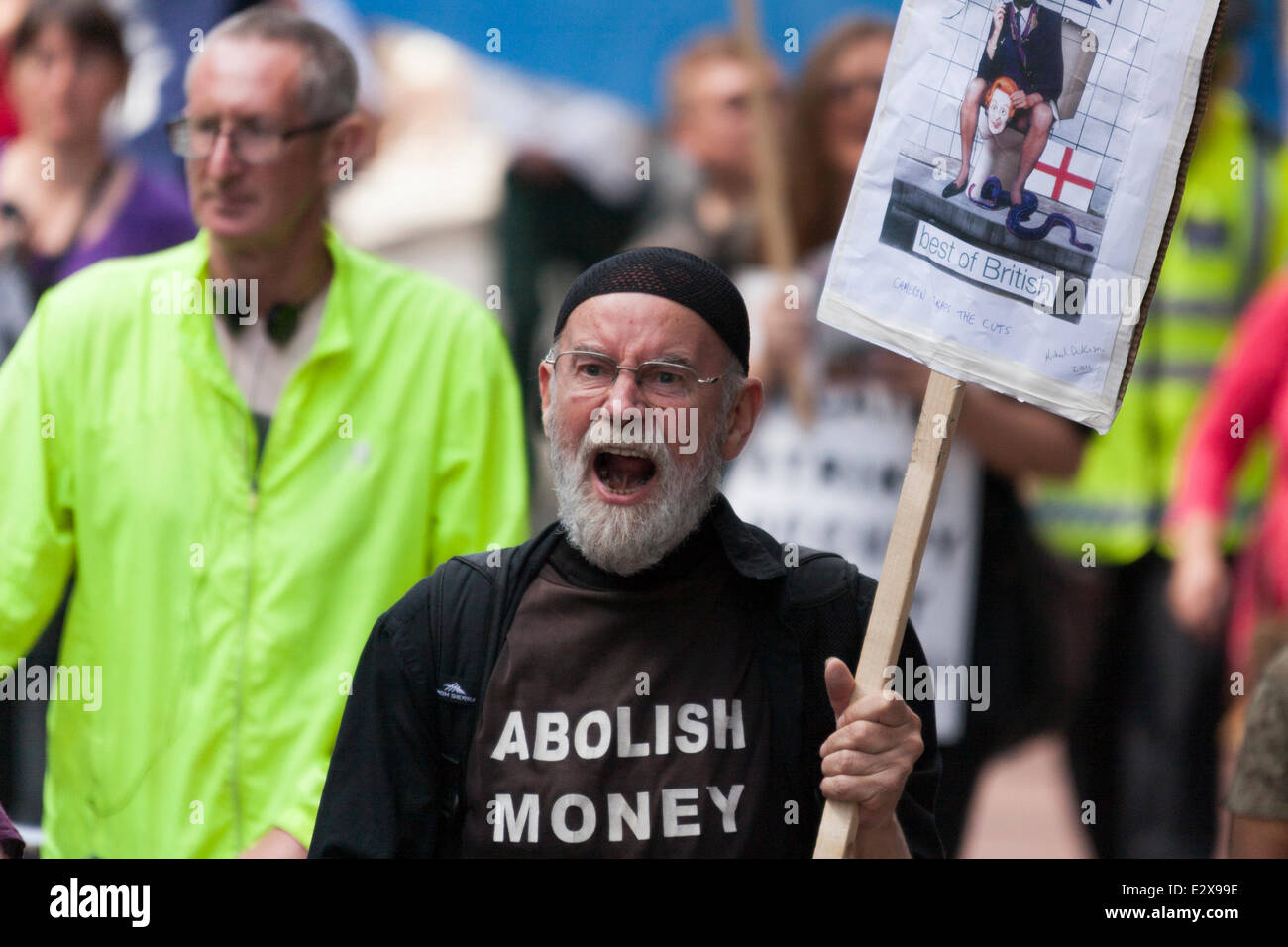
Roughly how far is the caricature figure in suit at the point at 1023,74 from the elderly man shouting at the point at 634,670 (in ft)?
1.54

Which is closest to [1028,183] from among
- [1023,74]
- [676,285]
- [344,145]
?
[1023,74]

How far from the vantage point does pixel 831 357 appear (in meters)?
5.60

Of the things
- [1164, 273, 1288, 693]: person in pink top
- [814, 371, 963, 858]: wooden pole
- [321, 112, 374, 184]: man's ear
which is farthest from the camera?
[1164, 273, 1288, 693]: person in pink top

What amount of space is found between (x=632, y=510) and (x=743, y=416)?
0.27m

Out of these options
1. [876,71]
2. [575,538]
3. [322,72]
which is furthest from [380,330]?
[876,71]

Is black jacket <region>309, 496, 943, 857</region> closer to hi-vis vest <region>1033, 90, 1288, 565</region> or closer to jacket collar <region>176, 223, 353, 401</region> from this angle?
jacket collar <region>176, 223, 353, 401</region>

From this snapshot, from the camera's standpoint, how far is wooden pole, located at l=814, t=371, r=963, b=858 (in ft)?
10.1

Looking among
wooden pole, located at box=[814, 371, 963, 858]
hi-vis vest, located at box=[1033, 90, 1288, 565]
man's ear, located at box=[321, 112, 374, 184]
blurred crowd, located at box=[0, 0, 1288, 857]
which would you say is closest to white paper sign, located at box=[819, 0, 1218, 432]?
wooden pole, located at box=[814, 371, 963, 858]

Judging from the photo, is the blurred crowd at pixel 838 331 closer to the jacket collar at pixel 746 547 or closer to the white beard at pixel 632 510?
the jacket collar at pixel 746 547

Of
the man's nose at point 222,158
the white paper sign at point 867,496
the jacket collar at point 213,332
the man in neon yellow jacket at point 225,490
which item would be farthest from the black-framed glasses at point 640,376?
the white paper sign at point 867,496

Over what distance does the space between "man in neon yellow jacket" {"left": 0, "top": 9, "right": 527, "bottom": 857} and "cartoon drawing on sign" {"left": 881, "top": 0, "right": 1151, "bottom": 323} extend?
1.25 meters

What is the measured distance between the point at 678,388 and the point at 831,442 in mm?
2269

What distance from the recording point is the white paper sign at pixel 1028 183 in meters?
3.29
